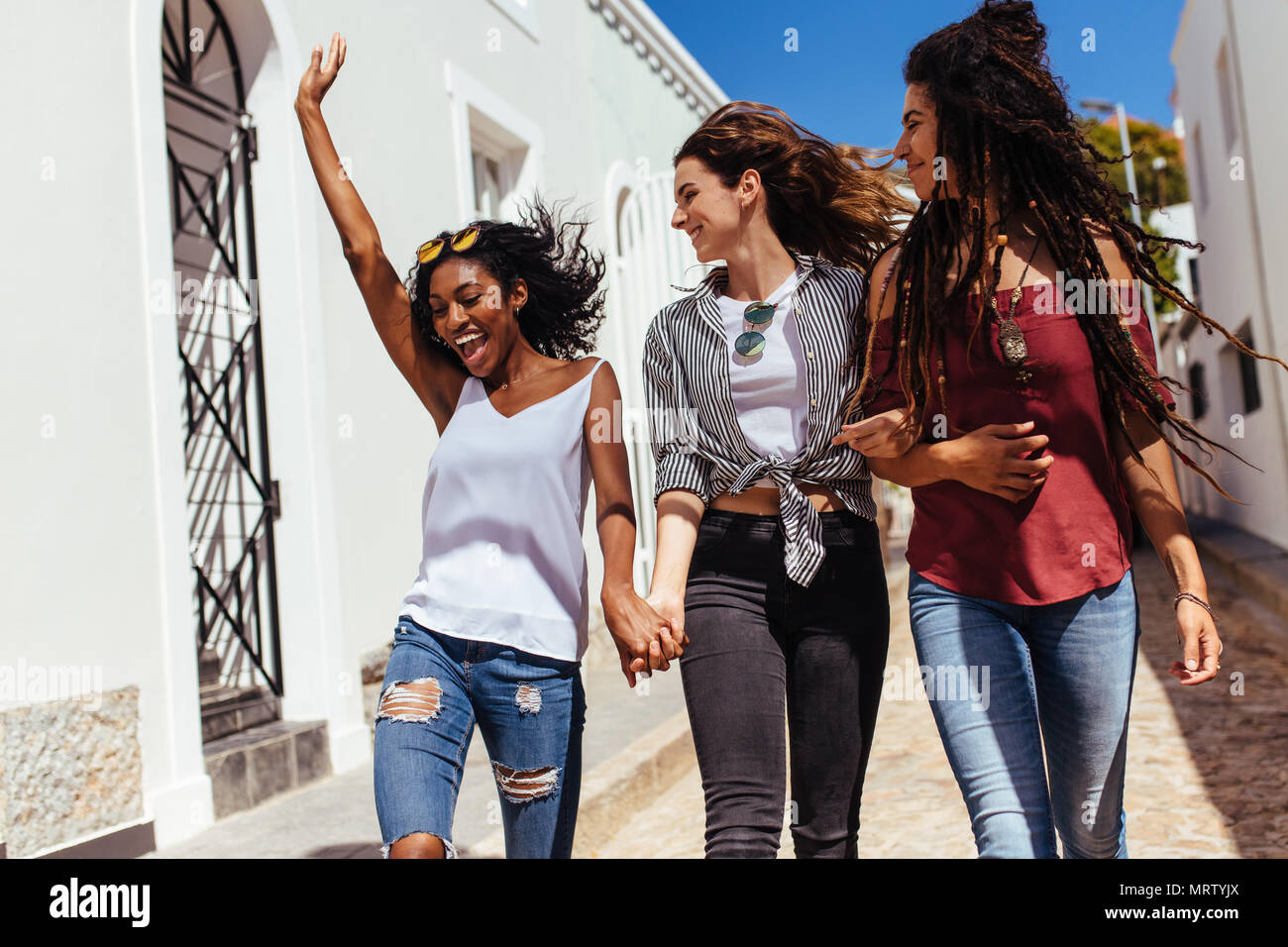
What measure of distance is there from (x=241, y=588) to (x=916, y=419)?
4.43 metres

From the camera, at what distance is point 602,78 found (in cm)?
1021

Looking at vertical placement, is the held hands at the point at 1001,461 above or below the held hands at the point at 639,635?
above

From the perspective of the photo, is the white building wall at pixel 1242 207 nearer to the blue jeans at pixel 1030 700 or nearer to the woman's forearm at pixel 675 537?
the blue jeans at pixel 1030 700

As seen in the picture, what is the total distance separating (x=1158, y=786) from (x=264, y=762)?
3.81 meters

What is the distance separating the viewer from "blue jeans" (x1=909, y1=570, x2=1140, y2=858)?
209cm

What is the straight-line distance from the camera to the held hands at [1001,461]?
2.08 metres

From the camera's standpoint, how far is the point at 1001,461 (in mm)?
2080

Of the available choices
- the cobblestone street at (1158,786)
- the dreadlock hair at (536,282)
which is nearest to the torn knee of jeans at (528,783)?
the dreadlock hair at (536,282)

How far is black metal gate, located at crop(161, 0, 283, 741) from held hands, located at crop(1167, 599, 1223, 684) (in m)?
A: 4.47

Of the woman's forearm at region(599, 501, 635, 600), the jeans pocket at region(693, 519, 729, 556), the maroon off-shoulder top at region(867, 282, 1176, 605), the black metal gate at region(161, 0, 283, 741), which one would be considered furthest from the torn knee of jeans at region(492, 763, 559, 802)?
the black metal gate at region(161, 0, 283, 741)

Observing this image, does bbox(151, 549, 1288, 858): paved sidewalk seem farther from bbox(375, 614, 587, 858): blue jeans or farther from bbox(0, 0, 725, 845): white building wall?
bbox(375, 614, 587, 858): blue jeans

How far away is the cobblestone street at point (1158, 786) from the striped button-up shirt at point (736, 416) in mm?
1610

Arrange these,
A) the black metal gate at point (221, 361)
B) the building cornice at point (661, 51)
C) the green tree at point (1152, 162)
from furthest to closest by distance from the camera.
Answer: the green tree at point (1152, 162) → the building cornice at point (661, 51) → the black metal gate at point (221, 361)

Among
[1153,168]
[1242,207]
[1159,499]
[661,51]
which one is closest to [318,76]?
[1159,499]
